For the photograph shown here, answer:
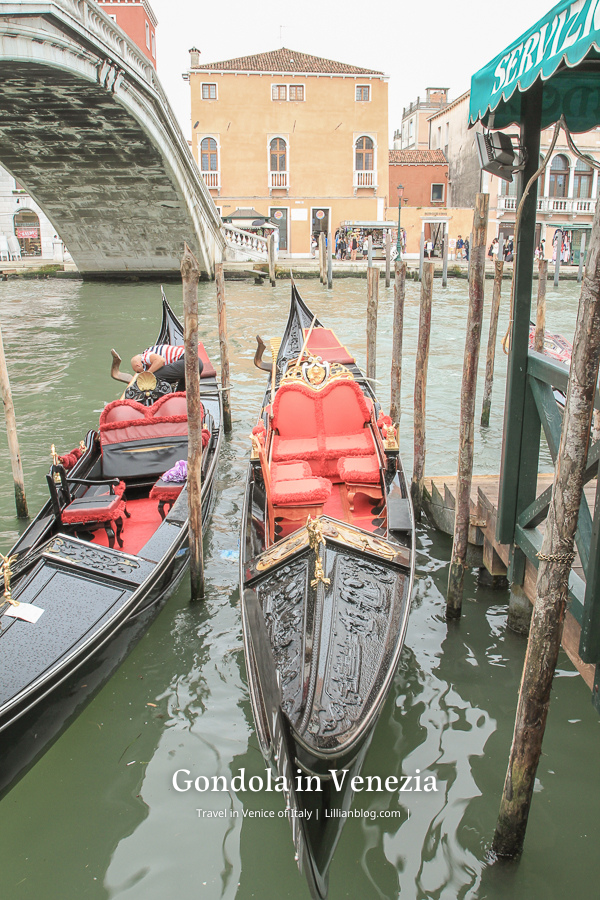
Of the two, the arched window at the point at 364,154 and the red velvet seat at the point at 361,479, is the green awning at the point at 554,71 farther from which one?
the arched window at the point at 364,154

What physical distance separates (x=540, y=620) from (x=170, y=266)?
48.7 ft

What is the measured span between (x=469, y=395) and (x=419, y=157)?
800 inches

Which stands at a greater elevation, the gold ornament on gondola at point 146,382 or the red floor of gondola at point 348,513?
the gold ornament on gondola at point 146,382

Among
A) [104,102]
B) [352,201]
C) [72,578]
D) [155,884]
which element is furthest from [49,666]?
[352,201]

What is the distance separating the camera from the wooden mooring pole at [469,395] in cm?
240

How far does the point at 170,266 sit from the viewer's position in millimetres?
15156

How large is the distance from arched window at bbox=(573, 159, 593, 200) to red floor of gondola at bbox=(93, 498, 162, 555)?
59.2 ft

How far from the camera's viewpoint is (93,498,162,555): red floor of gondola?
2930 millimetres

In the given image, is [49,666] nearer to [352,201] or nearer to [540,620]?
[540,620]

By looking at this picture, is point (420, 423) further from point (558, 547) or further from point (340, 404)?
point (558, 547)

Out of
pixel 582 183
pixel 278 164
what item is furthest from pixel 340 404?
pixel 582 183

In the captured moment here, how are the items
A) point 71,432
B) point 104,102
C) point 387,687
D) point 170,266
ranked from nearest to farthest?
point 387,687 < point 71,432 < point 104,102 < point 170,266

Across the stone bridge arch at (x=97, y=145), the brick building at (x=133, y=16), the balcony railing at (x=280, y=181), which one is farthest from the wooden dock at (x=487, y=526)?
the brick building at (x=133, y=16)

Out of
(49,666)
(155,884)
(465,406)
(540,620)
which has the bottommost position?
(155,884)
